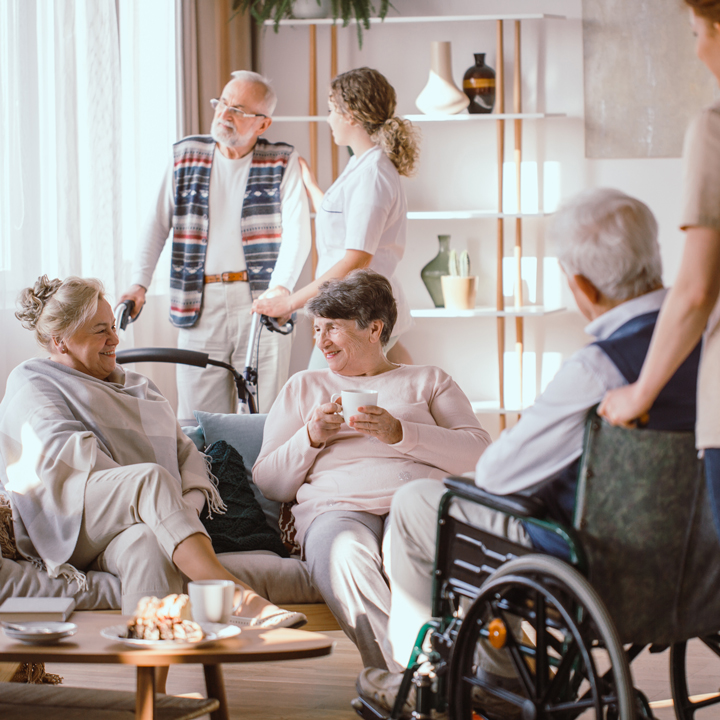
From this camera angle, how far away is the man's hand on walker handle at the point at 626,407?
1.38 m

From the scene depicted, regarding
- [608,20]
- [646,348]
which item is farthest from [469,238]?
[646,348]

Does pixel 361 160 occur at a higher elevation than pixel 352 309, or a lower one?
higher

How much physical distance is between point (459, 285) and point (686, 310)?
3.35m

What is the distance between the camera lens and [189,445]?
2.58 meters

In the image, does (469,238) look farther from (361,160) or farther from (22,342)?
(22,342)

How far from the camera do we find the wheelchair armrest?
1.49 metres

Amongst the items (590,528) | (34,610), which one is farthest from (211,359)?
(590,528)

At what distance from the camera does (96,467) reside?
Answer: 2252mm

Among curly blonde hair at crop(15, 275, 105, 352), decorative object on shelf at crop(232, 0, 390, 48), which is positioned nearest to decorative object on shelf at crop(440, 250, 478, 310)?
decorative object on shelf at crop(232, 0, 390, 48)

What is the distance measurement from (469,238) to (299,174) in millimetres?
1420

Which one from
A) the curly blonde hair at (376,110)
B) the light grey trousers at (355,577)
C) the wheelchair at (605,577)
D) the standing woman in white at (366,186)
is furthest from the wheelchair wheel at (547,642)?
the curly blonde hair at (376,110)

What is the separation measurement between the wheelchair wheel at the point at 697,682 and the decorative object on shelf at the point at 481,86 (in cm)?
276

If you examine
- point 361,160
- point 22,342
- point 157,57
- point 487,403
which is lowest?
point 487,403

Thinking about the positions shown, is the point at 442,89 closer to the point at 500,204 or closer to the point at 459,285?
the point at 500,204
